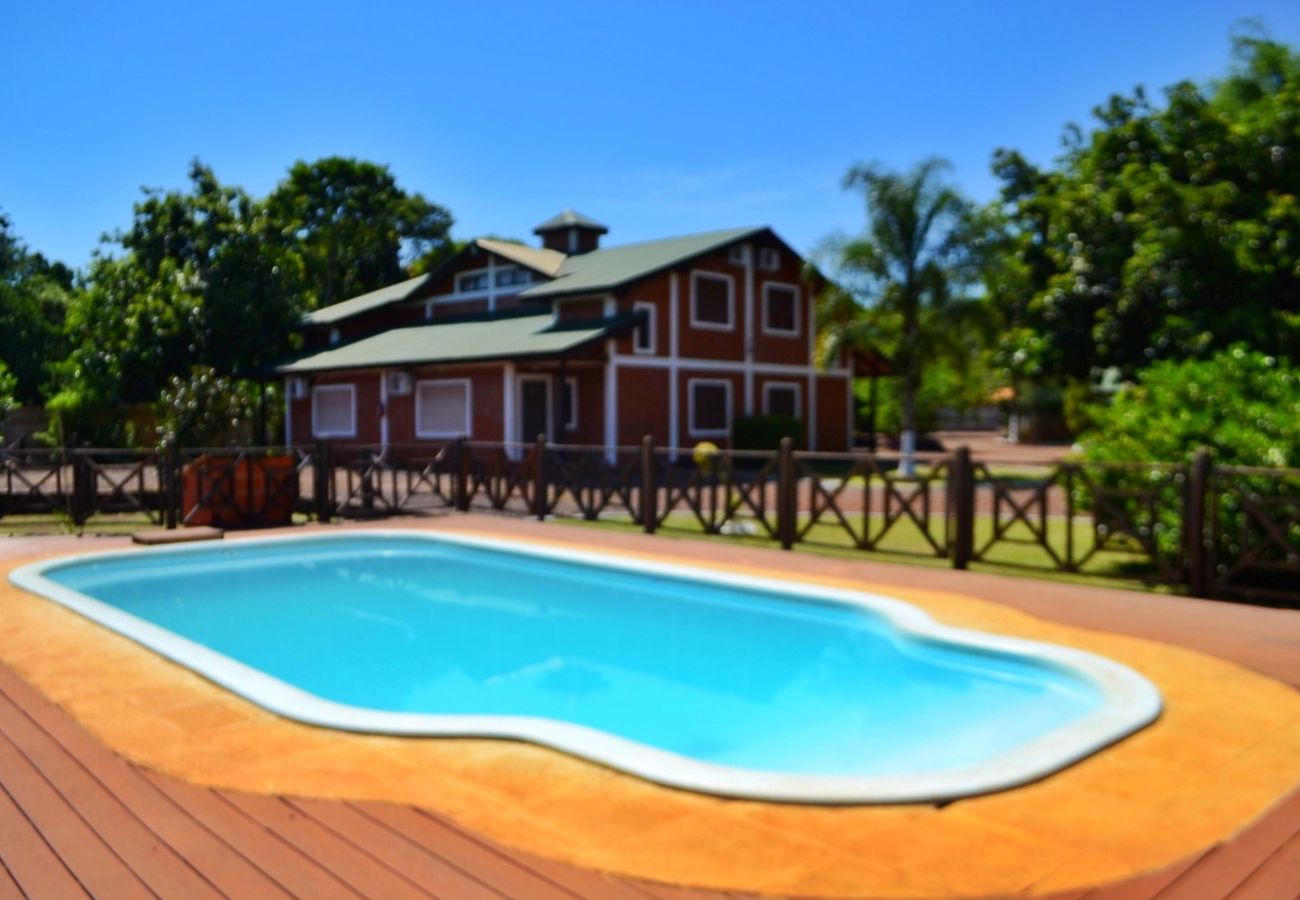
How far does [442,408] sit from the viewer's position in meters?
27.2

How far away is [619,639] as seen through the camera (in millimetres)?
9445

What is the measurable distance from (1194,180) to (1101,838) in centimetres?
1952

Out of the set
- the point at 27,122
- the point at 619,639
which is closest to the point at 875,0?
the point at 619,639

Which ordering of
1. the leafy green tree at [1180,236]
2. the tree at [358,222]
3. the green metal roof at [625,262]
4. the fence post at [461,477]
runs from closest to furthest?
the fence post at [461,477], the leafy green tree at [1180,236], the green metal roof at [625,262], the tree at [358,222]

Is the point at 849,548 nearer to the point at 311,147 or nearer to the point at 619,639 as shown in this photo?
the point at 619,639

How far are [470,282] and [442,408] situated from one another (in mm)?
6299

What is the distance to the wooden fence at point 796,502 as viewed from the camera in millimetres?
9055

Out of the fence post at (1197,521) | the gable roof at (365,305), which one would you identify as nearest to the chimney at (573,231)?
the gable roof at (365,305)

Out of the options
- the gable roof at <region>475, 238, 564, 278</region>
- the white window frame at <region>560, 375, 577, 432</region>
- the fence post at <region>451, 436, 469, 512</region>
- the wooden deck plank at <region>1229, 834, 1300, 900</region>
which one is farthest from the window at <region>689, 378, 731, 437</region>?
the wooden deck plank at <region>1229, 834, 1300, 900</region>

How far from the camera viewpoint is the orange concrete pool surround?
362 cm

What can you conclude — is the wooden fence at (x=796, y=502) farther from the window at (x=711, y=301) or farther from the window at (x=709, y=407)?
the window at (x=711, y=301)

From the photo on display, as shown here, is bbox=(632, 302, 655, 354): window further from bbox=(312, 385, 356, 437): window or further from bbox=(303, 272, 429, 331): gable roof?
bbox=(303, 272, 429, 331): gable roof

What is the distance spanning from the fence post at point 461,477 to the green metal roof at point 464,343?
6.00 m

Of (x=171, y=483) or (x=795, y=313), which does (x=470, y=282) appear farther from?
(x=171, y=483)
